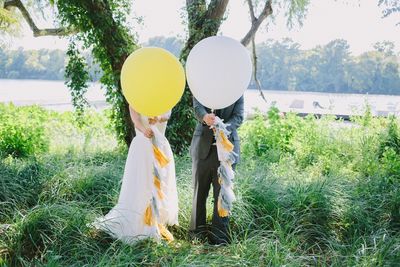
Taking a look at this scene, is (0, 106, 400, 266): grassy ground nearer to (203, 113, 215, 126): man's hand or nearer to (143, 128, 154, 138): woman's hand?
(143, 128, 154, 138): woman's hand

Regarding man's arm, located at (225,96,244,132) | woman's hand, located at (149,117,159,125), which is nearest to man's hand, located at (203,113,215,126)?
man's arm, located at (225,96,244,132)

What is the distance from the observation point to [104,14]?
18.1ft

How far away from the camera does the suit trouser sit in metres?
3.25

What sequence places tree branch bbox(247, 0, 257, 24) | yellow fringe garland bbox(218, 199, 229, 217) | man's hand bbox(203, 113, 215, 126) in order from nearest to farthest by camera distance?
man's hand bbox(203, 113, 215, 126) < yellow fringe garland bbox(218, 199, 229, 217) < tree branch bbox(247, 0, 257, 24)

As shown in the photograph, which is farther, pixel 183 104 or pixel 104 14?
pixel 183 104

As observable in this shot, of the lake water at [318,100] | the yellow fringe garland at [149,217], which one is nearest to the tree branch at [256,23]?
the lake water at [318,100]

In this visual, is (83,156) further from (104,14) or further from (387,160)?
(387,160)

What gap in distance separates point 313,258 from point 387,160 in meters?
2.45

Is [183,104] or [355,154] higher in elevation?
[183,104]

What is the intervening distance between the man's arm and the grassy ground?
837 mm

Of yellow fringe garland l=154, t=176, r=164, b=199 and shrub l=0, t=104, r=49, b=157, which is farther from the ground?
yellow fringe garland l=154, t=176, r=164, b=199

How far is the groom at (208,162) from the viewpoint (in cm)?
321

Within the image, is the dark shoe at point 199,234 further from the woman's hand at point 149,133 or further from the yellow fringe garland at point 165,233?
the woman's hand at point 149,133

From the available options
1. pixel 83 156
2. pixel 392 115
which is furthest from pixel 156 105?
pixel 392 115
